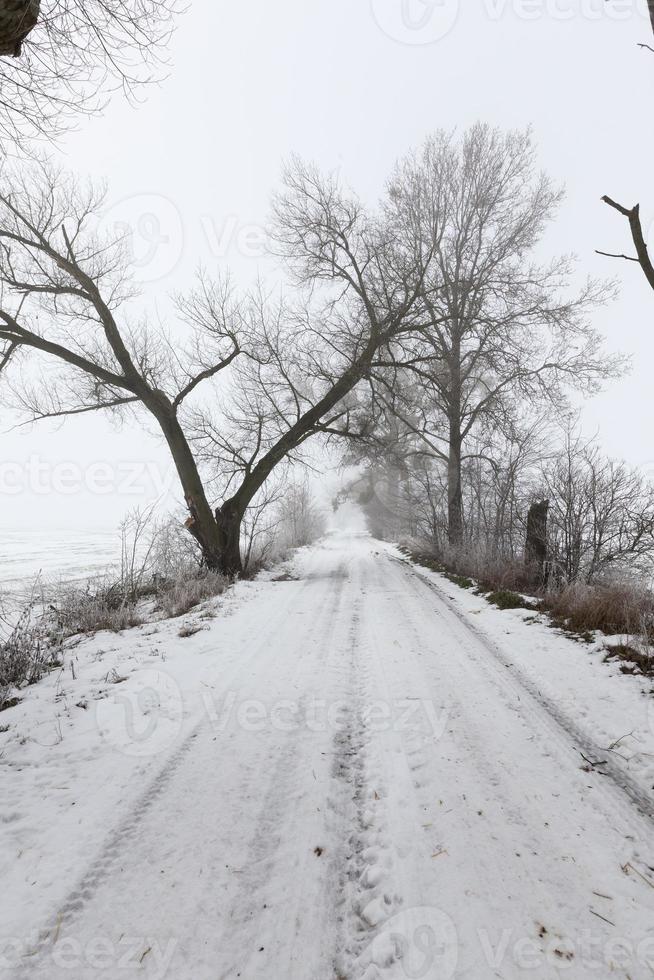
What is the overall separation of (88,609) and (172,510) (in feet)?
19.5

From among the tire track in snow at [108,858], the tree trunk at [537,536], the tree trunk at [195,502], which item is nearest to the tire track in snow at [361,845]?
the tire track in snow at [108,858]

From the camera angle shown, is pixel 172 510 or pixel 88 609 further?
pixel 172 510

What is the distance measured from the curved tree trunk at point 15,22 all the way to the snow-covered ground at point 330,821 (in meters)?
4.20

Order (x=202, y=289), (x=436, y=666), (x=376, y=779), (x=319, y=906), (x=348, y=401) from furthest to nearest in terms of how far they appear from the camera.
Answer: (x=348, y=401) < (x=202, y=289) < (x=436, y=666) < (x=376, y=779) < (x=319, y=906)

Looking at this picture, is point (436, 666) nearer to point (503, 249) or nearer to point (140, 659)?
point (140, 659)

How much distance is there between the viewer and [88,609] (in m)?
5.87

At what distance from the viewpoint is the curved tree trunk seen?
86.4 inches

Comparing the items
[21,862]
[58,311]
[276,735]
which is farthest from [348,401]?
[21,862]

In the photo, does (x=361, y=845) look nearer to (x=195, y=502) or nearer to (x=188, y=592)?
(x=188, y=592)

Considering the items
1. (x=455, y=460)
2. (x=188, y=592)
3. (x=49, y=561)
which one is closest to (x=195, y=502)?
(x=188, y=592)

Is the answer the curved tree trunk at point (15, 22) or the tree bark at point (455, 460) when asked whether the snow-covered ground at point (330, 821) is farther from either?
the tree bark at point (455, 460)

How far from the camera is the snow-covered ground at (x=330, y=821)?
1382mm

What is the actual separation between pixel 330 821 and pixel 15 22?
15.1 feet

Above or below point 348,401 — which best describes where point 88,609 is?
below
